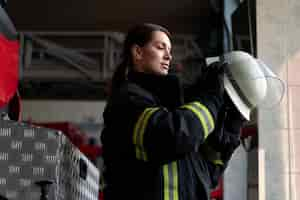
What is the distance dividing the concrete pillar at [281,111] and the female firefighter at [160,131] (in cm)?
109

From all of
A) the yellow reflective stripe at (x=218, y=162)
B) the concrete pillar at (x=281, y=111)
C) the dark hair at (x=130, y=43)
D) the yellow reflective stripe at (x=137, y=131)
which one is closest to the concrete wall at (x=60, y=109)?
the concrete pillar at (x=281, y=111)

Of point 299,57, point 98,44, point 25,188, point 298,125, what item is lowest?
point 25,188

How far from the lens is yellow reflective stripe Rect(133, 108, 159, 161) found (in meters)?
1.15

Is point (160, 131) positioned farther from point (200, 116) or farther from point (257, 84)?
point (257, 84)

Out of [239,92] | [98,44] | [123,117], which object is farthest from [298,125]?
[98,44]

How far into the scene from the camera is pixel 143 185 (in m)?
1.18

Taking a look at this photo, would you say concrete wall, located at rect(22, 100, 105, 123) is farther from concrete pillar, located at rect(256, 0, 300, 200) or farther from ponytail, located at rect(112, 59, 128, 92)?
ponytail, located at rect(112, 59, 128, 92)

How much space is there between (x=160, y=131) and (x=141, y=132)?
4 cm

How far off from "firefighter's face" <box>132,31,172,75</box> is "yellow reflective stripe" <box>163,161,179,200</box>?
0.23 m

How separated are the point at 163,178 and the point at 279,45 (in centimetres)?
147

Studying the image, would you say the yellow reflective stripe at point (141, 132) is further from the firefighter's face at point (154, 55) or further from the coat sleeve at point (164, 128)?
the firefighter's face at point (154, 55)

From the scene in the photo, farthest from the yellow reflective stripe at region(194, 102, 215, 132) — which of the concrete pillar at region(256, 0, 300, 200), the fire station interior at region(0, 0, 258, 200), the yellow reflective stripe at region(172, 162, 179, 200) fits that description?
the concrete pillar at region(256, 0, 300, 200)

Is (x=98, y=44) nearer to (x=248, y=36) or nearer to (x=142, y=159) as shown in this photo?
(x=248, y=36)

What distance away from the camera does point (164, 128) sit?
3.68 feet
